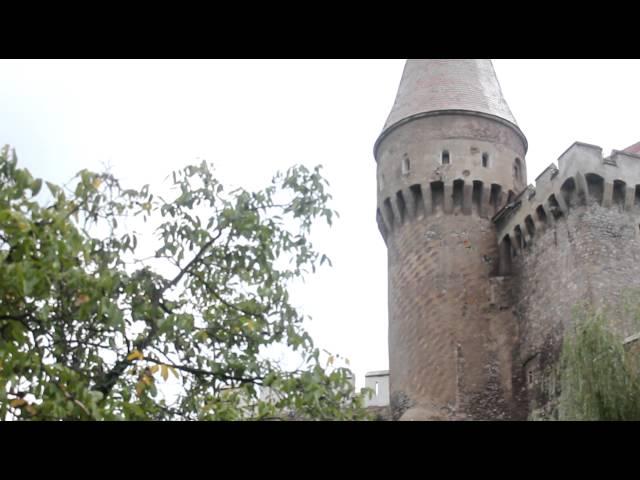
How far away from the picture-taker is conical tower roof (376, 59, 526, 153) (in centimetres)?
2647

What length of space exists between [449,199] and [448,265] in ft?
6.27

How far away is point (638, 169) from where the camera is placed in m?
23.0

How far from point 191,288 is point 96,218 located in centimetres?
188

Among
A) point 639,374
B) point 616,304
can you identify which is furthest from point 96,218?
point 616,304

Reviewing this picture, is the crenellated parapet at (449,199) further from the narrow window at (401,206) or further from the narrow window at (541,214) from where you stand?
the narrow window at (541,214)

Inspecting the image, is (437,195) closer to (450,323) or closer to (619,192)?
(450,323)

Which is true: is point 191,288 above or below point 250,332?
above

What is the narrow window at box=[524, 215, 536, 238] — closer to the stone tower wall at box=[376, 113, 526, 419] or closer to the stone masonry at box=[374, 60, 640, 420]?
the stone masonry at box=[374, 60, 640, 420]

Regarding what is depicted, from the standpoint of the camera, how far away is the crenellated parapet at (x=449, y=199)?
2534cm

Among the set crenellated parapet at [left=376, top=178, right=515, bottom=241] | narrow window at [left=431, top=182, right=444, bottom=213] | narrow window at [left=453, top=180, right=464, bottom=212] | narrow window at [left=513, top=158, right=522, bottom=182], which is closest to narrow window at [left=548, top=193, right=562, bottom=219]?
crenellated parapet at [left=376, top=178, right=515, bottom=241]

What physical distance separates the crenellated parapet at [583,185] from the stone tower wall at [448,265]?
6.36ft

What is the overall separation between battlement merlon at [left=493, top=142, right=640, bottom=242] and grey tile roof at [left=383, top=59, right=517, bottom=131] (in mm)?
3693

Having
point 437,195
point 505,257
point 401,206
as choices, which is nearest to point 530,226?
point 505,257
